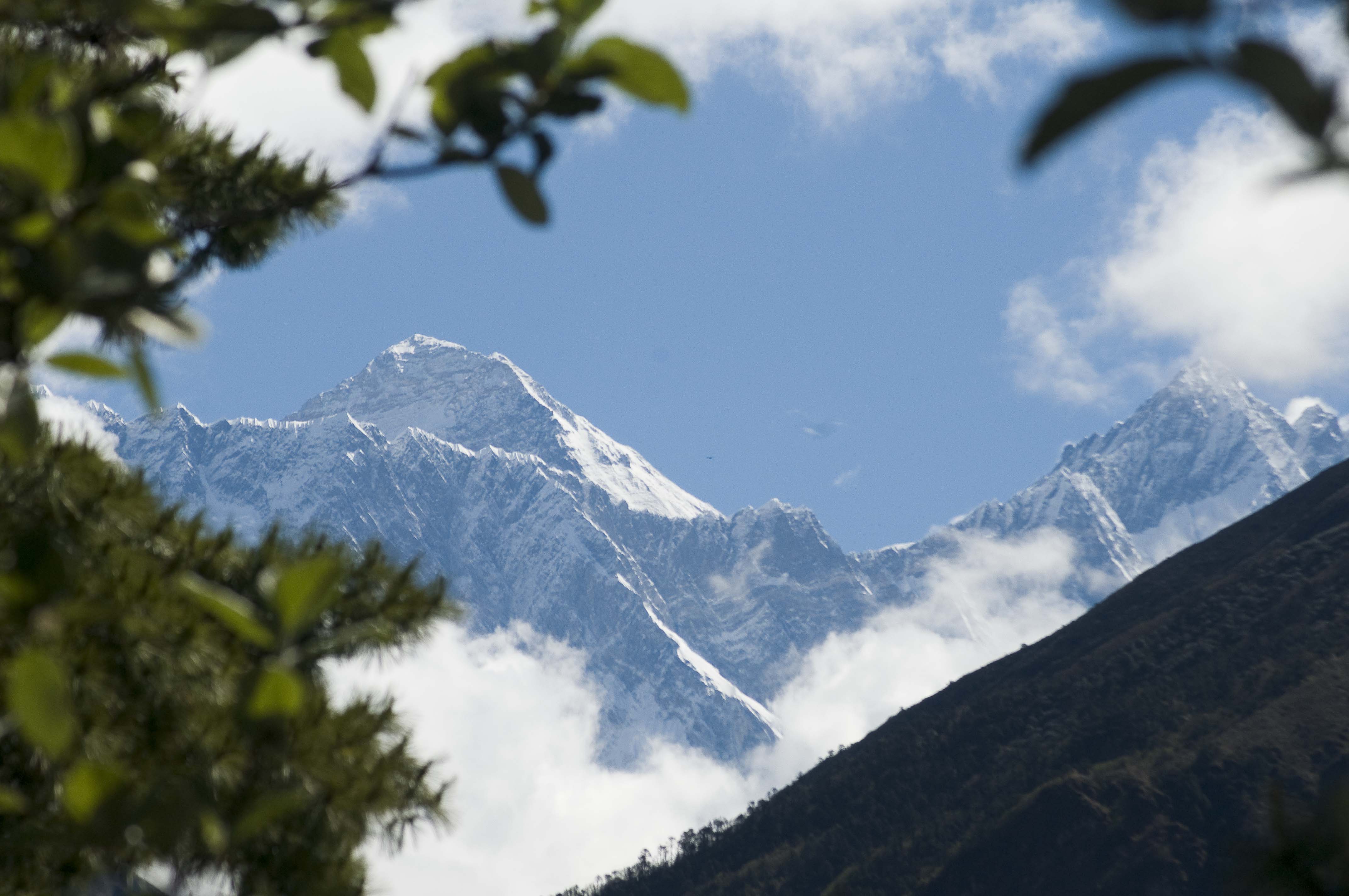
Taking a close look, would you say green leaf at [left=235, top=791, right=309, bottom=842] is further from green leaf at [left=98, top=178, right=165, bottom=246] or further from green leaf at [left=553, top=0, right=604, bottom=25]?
green leaf at [left=553, top=0, right=604, bottom=25]

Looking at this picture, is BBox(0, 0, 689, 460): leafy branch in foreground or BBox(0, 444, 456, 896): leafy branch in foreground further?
BBox(0, 444, 456, 896): leafy branch in foreground

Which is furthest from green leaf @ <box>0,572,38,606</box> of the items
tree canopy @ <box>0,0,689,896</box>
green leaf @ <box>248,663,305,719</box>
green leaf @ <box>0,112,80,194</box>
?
green leaf @ <box>0,112,80,194</box>

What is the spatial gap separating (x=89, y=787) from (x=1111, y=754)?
96.7 metres

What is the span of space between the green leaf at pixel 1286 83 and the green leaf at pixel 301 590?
2.67ft

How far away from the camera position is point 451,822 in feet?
20.4

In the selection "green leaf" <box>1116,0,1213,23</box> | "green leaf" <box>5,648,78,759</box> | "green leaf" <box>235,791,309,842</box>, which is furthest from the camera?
"green leaf" <box>235,791,309,842</box>

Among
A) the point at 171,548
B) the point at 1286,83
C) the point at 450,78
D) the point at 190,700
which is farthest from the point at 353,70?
the point at 171,548

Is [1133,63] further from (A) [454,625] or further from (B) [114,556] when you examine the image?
(A) [454,625]

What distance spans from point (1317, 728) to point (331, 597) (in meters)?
87.2

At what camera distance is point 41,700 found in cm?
97

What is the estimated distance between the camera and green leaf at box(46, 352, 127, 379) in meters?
1.28

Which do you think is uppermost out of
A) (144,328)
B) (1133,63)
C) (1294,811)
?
(144,328)

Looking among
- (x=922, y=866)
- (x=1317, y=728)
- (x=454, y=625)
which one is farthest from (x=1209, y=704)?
(x=454, y=625)

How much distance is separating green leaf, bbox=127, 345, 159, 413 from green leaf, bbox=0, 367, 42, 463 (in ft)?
0.41
